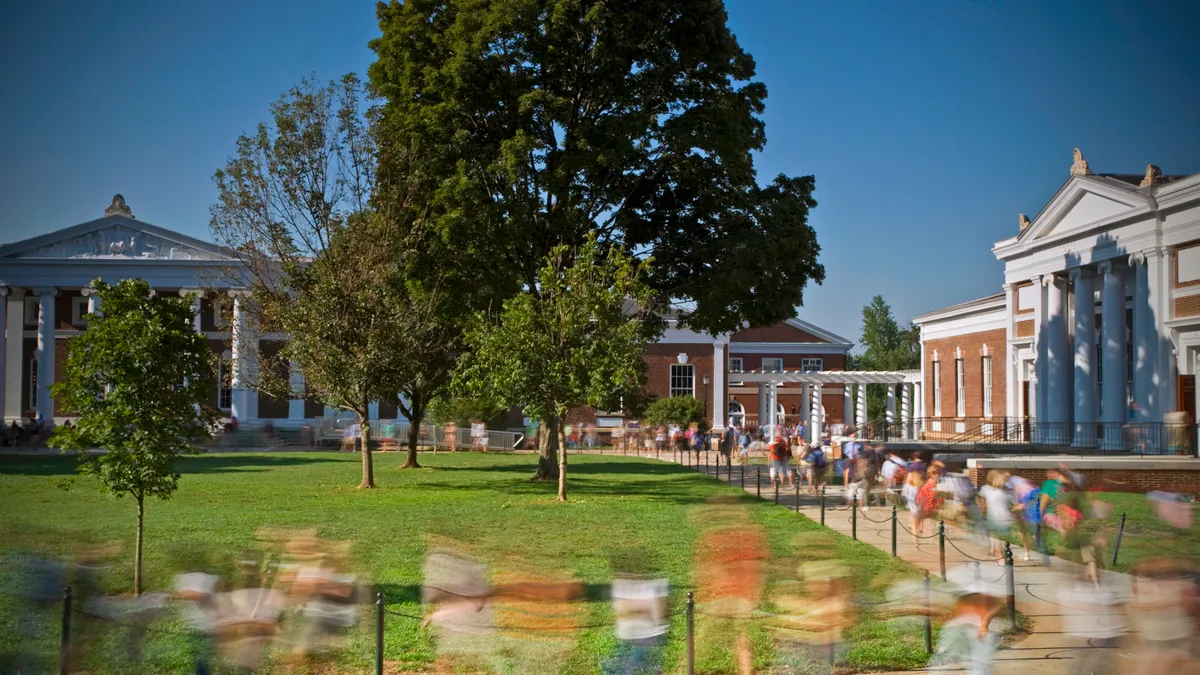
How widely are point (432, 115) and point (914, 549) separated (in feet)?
57.7

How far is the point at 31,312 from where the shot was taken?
214 feet

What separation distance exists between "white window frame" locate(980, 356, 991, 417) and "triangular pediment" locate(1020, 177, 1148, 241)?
10.5 meters

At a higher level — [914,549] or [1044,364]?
[1044,364]

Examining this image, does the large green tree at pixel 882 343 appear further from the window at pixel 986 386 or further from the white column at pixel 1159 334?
the white column at pixel 1159 334

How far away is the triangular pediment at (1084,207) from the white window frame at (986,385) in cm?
1050

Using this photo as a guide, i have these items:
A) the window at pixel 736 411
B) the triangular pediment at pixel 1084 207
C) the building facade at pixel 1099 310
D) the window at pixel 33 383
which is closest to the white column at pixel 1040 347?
the building facade at pixel 1099 310

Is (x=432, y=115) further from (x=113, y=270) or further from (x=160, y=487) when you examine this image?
(x=113, y=270)

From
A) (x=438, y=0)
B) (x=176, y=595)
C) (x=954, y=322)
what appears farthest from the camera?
(x=954, y=322)

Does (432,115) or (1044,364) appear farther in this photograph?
(1044,364)

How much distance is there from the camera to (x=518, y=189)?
90.7ft

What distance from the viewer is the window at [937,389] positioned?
52.3 metres

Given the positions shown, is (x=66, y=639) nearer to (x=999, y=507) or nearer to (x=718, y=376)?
(x=999, y=507)

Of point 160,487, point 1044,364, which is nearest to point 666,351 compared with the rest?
point 1044,364

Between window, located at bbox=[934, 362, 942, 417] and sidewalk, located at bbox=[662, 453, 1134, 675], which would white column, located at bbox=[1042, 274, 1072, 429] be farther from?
sidewalk, located at bbox=[662, 453, 1134, 675]
